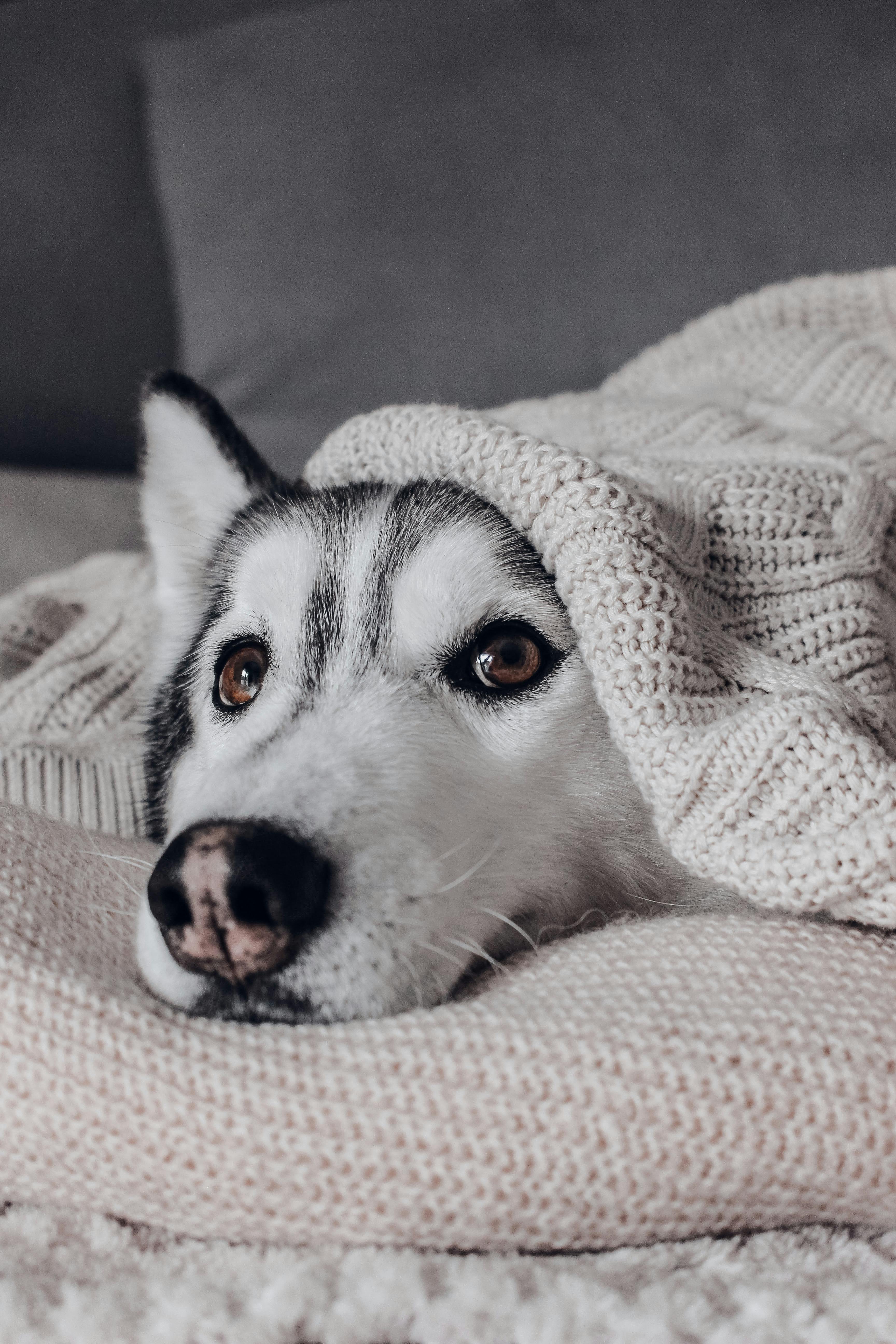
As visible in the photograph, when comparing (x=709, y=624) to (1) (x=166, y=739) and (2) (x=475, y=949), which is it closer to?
(2) (x=475, y=949)

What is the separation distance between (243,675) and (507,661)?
1.15 ft

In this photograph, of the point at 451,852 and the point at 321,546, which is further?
the point at 321,546

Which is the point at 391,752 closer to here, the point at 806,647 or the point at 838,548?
the point at 806,647

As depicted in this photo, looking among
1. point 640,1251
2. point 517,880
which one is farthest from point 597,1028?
point 517,880

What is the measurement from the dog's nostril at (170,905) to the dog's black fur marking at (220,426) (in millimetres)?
803

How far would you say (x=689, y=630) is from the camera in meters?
0.95

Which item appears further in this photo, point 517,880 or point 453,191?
point 453,191

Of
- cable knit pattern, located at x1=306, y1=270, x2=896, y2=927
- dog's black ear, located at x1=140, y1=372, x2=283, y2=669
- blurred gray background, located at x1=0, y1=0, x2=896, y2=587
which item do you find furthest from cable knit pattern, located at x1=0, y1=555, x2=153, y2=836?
cable knit pattern, located at x1=306, y1=270, x2=896, y2=927

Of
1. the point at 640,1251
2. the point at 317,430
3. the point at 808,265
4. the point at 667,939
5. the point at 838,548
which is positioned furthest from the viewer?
the point at 317,430

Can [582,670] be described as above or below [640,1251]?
above

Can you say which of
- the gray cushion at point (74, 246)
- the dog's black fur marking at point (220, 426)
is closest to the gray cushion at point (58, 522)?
the gray cushion at point (74, 246)

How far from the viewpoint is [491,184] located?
2225 mm

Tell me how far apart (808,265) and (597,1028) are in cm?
184

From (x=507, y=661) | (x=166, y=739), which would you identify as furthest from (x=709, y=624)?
(x=166, y=739)
